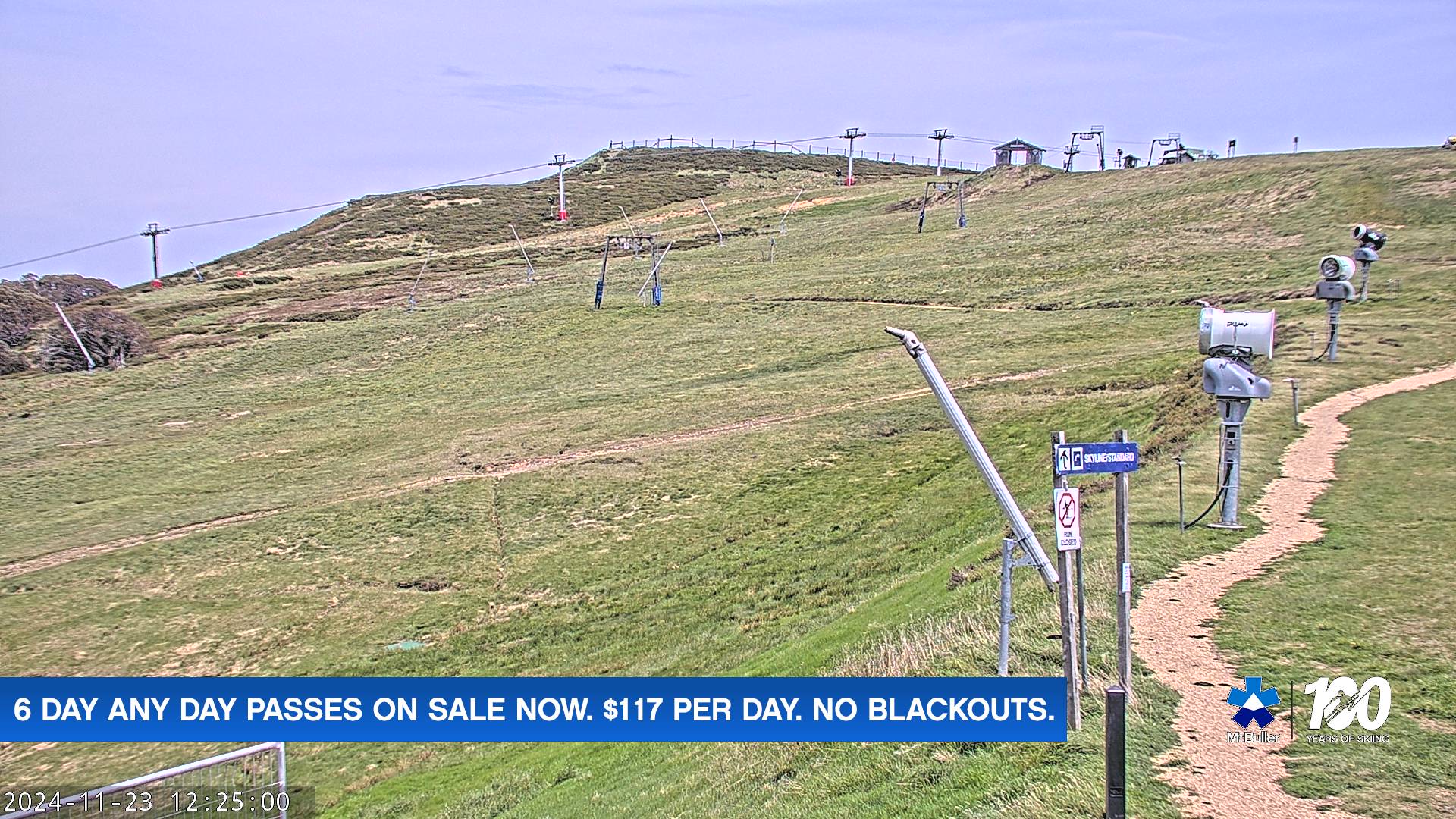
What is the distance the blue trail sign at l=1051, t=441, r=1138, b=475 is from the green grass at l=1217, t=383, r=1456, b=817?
2859 millimetres

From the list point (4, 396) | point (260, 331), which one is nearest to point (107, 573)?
point (4, 396)

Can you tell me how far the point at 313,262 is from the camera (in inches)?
4392

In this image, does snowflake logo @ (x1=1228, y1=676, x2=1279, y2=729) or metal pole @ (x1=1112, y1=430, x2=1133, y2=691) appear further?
snowflake logo @ (x1=1228, y1=676, x2=1279, y2=729)

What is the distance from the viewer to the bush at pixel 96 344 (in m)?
A: 68.1

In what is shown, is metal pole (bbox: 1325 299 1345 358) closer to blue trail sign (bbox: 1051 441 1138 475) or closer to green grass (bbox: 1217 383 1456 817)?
green grass (bbox: 1217 383 1456 817)

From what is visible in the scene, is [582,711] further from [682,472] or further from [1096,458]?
[682,472]

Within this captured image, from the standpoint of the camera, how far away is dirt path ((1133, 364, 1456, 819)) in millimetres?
9438

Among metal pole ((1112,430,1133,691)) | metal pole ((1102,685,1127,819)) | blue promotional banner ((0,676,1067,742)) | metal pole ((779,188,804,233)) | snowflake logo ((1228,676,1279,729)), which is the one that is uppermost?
metal pole ((779,188,804,233))

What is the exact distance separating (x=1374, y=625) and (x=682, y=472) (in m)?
24.0

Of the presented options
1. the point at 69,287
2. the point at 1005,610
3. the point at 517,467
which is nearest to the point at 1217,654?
the point at 1005,610

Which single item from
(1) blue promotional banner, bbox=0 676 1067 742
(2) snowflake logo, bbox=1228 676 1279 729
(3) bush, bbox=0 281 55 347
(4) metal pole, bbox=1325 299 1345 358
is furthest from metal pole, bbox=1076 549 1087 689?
(3) bush, bbox=0 281 55 347

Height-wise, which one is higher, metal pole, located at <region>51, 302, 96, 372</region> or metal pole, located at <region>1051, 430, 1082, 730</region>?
metal pole, located at <region>51, 302, 96, 372</region>

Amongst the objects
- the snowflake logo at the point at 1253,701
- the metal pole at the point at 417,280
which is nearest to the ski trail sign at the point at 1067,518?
the snowflake logo at the point at 1253,701

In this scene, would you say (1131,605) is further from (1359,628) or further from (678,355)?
→ (678,355)
